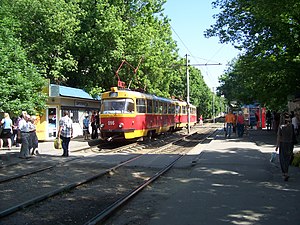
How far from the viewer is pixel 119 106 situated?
741 inches

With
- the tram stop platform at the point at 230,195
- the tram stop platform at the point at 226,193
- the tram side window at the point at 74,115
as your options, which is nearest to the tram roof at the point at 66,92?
the tram side window at the point at 74,115

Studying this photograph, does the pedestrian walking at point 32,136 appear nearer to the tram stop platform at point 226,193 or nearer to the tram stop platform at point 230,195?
the tram stop platform at point 226,193

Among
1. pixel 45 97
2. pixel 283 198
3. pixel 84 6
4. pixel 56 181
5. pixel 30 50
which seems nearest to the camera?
pixel 283 198

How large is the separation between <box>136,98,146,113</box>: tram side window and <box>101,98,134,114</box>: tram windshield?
663 mm

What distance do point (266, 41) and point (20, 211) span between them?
60.7 ft

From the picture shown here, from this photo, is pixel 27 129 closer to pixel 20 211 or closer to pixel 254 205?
pixel 20 211

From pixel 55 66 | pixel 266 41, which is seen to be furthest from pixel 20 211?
pixel 55 66

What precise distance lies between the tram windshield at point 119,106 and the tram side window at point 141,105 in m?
0.66

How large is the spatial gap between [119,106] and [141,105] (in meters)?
1.66

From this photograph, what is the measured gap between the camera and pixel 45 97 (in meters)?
20.6

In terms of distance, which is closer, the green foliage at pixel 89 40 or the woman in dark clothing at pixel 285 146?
the woman in dark clothing at pixel 285 146

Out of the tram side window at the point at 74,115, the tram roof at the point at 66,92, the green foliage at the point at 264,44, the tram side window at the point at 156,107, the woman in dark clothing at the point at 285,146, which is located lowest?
the woman in dark clothing at the point at 285,146

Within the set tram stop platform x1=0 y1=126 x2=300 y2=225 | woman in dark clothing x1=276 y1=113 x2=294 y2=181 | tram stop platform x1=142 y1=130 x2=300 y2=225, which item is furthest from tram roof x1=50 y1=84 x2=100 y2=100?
woman in dark clothing x1=276 y1=113 x2=294 y2=181

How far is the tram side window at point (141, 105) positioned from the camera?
19525 millimetres
